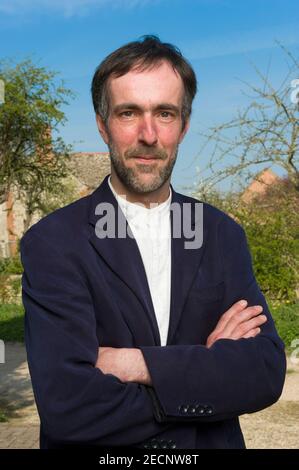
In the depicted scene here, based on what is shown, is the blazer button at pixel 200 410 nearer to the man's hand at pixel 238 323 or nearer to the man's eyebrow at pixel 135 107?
the man's hand at pixel 238 323

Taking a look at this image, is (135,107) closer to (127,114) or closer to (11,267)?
(127,114)

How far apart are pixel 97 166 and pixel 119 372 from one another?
55.9 m

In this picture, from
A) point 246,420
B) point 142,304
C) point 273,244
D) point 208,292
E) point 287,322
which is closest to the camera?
point 142,304

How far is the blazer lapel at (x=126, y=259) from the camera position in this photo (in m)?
2.12

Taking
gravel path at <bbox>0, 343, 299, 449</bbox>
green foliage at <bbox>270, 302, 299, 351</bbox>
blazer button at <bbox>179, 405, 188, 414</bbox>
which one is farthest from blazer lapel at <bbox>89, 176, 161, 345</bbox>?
green foliage at <bbox>270, 302, 299, 351</bbox>

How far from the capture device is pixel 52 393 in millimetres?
1984

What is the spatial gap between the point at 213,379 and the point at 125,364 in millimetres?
279

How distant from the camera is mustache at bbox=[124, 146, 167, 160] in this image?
7.02ft

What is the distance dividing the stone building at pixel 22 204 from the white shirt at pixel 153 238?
3488 cm

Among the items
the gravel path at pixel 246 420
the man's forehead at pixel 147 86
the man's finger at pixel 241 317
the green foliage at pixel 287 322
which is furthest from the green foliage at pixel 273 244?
the man's forehead at pixel 147 86

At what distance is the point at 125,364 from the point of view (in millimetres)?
2051

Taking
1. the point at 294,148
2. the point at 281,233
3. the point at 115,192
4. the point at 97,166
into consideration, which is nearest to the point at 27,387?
the point at 294,148

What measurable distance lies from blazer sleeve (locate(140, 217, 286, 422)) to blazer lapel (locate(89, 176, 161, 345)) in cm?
12

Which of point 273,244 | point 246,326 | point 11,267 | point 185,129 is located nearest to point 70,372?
point 246,326
